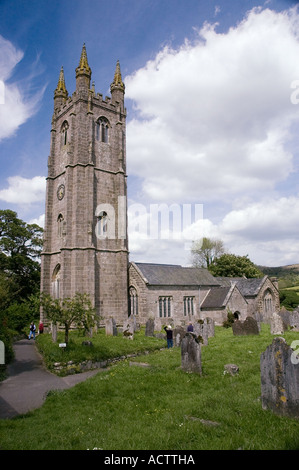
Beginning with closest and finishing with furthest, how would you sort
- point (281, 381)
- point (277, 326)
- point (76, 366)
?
point (281, 381) < point (76, 366) < point (277, 326)

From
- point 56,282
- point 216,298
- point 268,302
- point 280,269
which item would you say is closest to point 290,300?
point 268,302

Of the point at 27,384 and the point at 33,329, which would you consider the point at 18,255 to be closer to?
the point at 33,329

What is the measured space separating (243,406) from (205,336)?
33.1ft

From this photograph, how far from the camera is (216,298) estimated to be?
29.1 m

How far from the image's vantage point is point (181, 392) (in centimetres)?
826

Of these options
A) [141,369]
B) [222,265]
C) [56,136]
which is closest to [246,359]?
[141,369]

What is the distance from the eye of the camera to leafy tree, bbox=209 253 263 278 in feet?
152

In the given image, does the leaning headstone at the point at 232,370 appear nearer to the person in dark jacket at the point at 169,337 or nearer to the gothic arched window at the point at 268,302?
the person in dark jacket at the point at 169,337

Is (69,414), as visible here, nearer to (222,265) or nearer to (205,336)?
(205,336)

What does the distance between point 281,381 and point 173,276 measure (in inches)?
934

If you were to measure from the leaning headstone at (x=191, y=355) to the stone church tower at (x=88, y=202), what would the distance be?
46.7 ft

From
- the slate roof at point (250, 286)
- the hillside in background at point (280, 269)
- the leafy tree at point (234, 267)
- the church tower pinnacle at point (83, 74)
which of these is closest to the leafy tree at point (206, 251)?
→ the leafy tree at point (234, 267)

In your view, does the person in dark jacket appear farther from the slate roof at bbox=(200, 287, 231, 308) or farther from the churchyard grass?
the slate roof at bbox=(200, 287, 231, 308)

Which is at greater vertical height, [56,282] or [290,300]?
[56,282]
